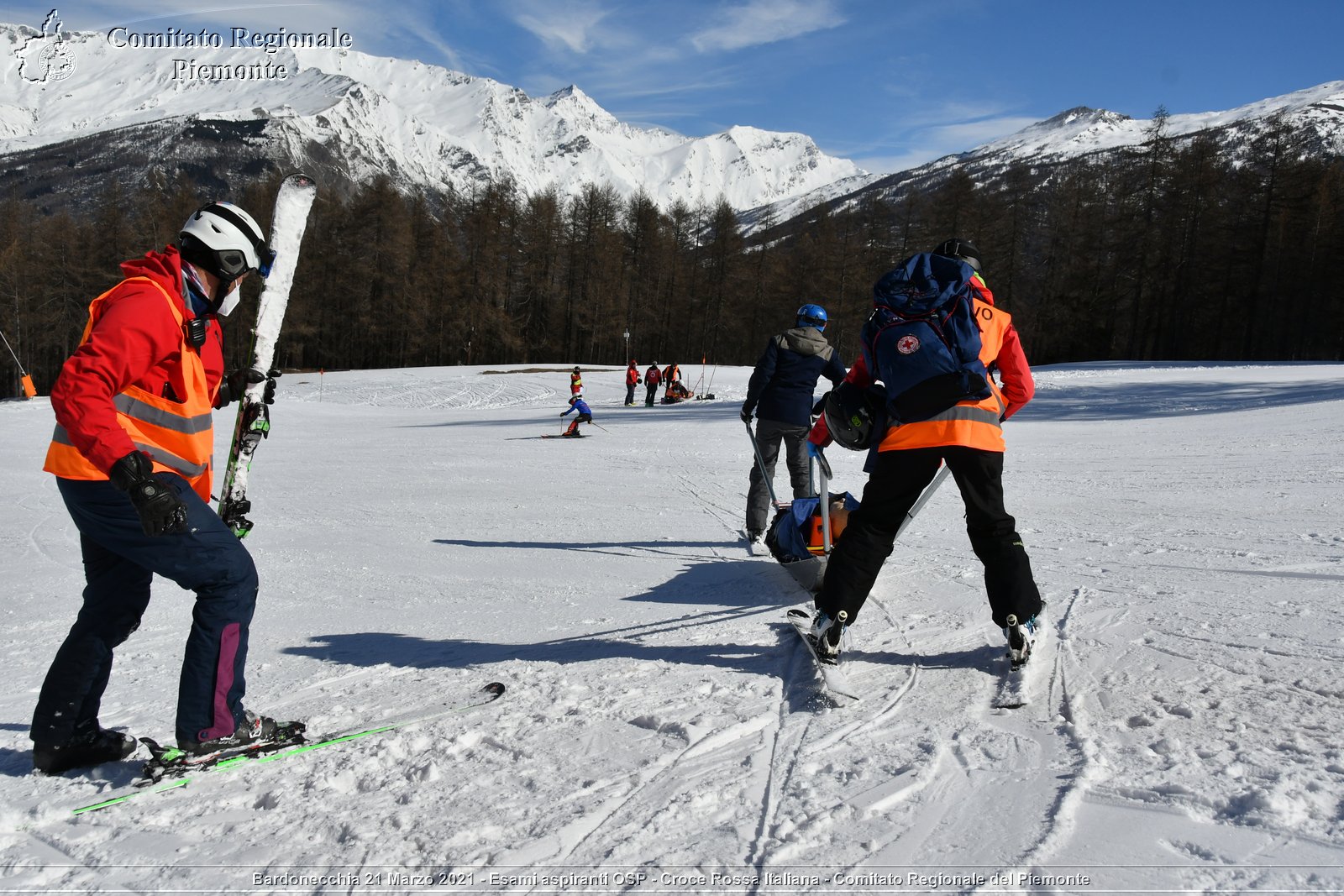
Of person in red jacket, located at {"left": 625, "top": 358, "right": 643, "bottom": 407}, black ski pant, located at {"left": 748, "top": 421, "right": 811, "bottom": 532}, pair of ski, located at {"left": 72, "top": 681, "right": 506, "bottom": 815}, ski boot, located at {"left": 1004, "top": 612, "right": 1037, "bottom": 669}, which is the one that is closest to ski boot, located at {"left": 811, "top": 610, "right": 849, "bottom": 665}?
ski boot, located at {"left": 1004, "top": 612, "right": 1037, "bottom": 669}

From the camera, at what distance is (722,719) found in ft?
10.0

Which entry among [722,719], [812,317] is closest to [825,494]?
[722,719]

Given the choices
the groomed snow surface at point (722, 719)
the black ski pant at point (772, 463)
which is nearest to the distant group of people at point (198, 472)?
the groomed snow surface at point (722, 719)

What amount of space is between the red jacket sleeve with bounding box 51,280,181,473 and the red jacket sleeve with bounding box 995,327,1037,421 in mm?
3264

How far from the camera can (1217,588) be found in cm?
449

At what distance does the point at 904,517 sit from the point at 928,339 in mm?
770

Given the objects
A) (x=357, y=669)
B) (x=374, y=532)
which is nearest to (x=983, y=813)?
(x=357, y=669)

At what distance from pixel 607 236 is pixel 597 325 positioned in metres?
5.93

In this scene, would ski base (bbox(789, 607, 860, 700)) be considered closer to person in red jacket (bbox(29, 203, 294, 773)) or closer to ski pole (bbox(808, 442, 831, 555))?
ski pole (bbox(808, 442, 831, 555))

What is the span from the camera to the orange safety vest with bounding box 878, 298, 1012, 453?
3248 millimetres

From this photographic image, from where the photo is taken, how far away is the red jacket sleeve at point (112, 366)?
7.94 ft

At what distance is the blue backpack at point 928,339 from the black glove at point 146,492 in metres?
2.68

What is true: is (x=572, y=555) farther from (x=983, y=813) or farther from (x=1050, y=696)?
(x=983, y=813)

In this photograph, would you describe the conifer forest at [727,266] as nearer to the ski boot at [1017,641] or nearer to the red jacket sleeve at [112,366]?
the red jacket sleeve at [112,366]
